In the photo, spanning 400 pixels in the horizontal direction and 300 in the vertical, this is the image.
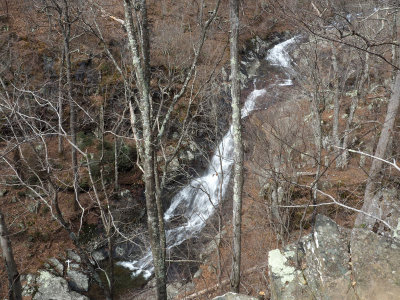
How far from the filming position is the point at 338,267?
3277 millimetres

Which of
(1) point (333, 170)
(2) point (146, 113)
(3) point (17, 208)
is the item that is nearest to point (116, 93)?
(3) point (17, 208)

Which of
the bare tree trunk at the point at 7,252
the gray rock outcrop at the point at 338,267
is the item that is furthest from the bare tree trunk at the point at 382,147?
the bare tree trunk at the point at 7,252

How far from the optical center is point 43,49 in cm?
1691

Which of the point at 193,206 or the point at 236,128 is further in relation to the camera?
the point at 193,206

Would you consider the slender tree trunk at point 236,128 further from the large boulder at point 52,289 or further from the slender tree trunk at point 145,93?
the large boulder at point 52,289

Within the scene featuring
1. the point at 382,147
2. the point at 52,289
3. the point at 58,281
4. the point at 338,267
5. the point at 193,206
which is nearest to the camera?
the point at 338,267

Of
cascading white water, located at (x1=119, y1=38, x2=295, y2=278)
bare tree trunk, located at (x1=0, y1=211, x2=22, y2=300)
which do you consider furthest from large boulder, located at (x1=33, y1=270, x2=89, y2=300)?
bare tree trunk, located at (x1=0, y1=211, x2=22, y2=300)

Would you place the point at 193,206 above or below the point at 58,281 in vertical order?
below

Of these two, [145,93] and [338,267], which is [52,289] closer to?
[145,93]

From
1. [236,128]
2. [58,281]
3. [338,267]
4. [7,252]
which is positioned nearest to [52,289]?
[58,281]

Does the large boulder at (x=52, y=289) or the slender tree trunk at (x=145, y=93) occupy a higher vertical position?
the slender tree trunk at (x=145, y=93)

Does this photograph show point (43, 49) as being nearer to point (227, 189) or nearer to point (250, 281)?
point (227, 189)

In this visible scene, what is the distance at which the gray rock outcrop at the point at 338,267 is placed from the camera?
3.05 meters

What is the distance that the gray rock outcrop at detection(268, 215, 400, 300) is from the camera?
305 centimetres
